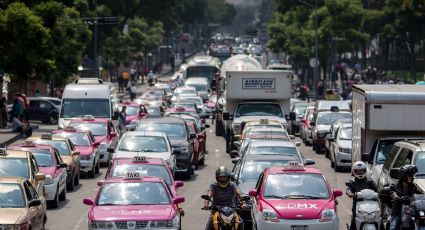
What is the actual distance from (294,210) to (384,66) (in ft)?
275

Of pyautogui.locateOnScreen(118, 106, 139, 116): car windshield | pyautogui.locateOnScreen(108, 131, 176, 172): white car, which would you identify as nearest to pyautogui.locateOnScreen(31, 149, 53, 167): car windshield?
pyautogui.locateOnScreen(108, 131, 176, 172): white car

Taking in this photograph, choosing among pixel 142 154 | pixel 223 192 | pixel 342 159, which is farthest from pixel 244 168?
pixel 342 159

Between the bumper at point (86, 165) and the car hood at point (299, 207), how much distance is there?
15549mm

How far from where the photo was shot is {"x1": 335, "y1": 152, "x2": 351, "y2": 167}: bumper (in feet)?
129

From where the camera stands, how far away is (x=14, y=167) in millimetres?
26328

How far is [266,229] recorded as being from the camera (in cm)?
2127

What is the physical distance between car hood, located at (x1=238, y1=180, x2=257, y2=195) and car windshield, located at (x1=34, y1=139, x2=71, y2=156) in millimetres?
9038

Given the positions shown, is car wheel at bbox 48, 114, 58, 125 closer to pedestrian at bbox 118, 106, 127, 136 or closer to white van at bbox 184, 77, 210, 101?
pedestrian at bbox 118, 106, 127, 136

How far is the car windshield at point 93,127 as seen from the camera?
1645 inches

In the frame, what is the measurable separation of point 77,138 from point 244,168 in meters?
12.5

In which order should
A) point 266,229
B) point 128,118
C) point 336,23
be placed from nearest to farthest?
point 266,229 < point 128,118 < point 336,23

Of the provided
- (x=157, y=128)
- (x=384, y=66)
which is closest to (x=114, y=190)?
(x=157, y=128)

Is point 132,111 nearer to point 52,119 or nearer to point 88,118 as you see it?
point 52,119

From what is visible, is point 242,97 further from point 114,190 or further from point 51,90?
point 51,90
